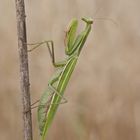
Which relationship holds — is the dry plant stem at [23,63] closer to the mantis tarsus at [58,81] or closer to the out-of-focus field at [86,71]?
the mantis tarsus at [58,81]

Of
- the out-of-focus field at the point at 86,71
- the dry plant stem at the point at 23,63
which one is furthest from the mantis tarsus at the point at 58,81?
the out-of-focus field at the point at 86,71

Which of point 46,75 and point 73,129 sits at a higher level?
point 46,75

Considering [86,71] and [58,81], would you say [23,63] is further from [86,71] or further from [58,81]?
[86,71]

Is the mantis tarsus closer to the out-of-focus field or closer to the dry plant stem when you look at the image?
the dry plant stem

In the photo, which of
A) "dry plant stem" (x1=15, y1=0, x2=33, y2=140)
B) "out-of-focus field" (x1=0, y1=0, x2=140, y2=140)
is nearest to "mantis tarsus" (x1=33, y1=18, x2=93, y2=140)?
"dry plant stem" (x1=15, y1=0, x2=33, y2=140)

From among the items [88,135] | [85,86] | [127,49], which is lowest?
[88,135]

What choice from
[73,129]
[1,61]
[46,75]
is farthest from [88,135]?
[1,61]

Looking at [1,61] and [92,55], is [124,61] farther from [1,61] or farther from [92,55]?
[1,61]
